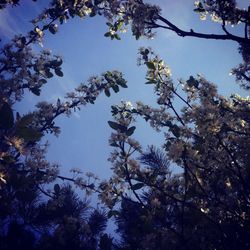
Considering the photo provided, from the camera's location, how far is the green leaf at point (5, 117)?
2.30 meters

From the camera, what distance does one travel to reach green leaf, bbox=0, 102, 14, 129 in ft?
7.55

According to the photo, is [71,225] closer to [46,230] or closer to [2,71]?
[46,230]

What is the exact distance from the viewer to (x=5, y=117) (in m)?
2.31

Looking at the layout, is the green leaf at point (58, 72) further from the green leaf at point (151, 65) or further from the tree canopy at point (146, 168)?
the green leaf at point (151, 65)

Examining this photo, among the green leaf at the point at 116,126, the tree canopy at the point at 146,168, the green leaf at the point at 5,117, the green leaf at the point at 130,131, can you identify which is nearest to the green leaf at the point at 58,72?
the tree canopy at the point at 146,168

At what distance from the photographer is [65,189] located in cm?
658

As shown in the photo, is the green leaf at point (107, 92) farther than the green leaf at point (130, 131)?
Yes

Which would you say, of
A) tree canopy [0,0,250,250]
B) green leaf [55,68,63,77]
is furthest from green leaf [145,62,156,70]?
green leaf [55,68,63,77]

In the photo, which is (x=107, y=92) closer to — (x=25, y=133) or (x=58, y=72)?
(x=58, y=72)

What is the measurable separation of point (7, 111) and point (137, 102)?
3258 mm

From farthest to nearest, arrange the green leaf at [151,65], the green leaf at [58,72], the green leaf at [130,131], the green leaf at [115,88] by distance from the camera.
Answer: the green leaf at [115,88]
the green leaf at [58,72]
the green leaf at [151,65]
the green leaf at [130,131]

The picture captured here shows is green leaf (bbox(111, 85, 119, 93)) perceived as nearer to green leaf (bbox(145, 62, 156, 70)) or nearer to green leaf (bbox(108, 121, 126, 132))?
green leaf (bbox(145, 62, 156, 70))

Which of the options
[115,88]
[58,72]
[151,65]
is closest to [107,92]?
[115,88]

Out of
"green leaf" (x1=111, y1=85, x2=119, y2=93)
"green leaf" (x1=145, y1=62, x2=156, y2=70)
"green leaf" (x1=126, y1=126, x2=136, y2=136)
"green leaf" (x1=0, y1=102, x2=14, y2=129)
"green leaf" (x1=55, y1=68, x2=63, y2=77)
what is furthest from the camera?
"green leaf" (x1=111, y1=85, x2=119, y2=93)
